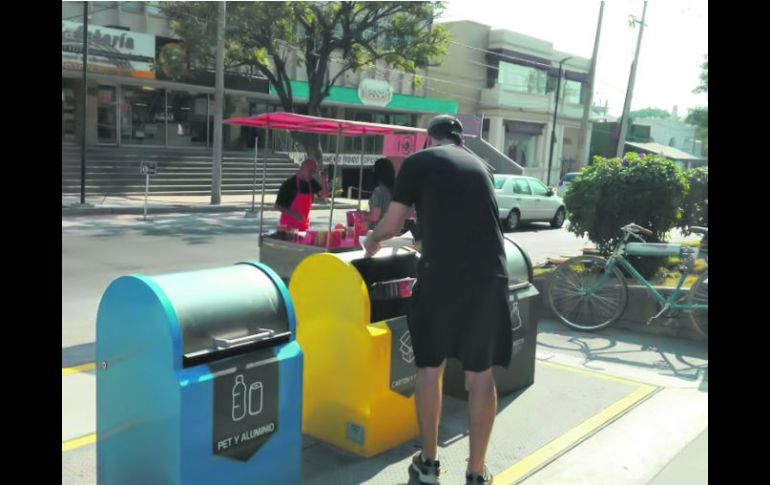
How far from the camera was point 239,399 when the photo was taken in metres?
3.06

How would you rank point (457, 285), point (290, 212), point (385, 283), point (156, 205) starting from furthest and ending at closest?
point (156, 205) → point (290, 212) → point (385, 283) → point (457, 285)

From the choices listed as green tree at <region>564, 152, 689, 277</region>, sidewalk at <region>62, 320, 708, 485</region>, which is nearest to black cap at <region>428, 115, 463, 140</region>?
sidewalk at <region>62, 320, 708, 485</region>

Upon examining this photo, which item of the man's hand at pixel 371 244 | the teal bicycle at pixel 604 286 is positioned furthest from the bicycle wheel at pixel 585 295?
the man's hand at pixel 371 244

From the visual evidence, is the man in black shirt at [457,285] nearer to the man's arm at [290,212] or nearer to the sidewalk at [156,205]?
the man's arm at [290,212]

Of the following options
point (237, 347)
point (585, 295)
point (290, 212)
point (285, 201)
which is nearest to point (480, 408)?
point (237, 347)

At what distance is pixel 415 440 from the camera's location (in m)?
4.16

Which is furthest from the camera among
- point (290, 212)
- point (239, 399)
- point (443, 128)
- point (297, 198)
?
point (297, 198)

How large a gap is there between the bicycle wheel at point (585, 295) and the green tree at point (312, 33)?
1662 cm

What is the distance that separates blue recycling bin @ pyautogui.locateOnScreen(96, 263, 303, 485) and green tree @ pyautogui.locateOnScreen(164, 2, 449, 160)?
19.7 metres

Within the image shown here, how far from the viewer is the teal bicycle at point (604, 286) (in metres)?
6.77

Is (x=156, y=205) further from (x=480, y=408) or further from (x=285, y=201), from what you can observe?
(x=480, y=408)

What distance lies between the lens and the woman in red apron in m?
7.61

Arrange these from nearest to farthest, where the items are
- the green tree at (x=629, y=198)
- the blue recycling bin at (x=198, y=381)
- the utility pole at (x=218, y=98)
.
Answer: the blue recycling bin at (x=198, y=381)
the green tree at (x=629, y=198)
the utility pole at (x=218, y=98)

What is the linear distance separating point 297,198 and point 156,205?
12643 mm
